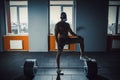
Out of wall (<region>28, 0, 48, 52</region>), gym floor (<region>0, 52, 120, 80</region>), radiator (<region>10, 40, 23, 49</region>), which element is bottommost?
gym floor (<region>0, 52, 120, 80</region>)

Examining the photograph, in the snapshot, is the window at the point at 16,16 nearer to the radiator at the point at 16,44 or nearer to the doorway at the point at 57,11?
the radiator at the point at 16,44

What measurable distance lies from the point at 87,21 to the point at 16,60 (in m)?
3.07

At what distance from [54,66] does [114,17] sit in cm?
343

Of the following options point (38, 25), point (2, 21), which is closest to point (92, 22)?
point (38, 25)

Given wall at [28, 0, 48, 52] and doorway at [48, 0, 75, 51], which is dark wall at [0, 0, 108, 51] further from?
doorway at [48, 0, 75, 51]

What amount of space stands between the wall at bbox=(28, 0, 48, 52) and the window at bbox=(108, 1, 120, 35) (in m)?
2.52

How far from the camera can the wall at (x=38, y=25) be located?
7.55 m

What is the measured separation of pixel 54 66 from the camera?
5914 mm

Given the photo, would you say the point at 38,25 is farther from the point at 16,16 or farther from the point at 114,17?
the point at 114,17

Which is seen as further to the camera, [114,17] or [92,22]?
[114,17]

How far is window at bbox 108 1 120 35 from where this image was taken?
7.72 m

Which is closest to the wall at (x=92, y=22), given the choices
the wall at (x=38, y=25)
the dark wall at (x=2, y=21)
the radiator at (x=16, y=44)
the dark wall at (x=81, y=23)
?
the dark wall at (x=81, y=23)

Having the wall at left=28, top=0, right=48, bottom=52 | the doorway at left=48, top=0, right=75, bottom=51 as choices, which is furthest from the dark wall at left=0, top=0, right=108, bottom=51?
the doorway at left=48, top=0, right=75, bottom=51

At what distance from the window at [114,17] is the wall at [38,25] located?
252cm
